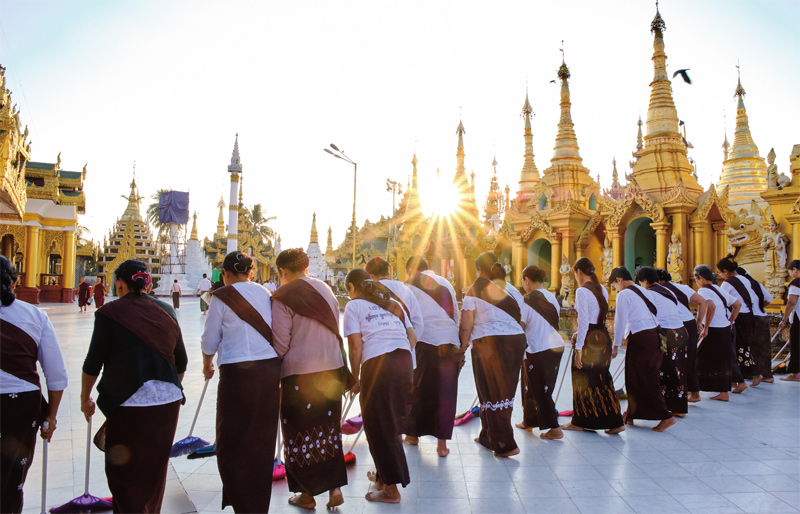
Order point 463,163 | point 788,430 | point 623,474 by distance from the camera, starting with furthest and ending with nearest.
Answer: point 463,163 → point 788,430 → point 623,474

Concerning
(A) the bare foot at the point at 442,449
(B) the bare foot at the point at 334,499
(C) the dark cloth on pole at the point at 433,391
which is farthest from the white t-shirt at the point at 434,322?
(B) the bare foot at the point at 334,499

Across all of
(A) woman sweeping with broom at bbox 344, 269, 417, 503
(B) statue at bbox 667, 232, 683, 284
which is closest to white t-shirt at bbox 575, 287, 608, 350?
(A) woman sweeping with broom at bbox 344, 269, 417, 503

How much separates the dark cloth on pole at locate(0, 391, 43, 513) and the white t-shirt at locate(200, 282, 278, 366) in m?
0.99

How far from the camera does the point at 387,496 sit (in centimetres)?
383

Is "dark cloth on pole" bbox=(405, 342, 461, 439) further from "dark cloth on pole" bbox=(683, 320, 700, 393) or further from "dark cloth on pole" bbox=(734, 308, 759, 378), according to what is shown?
"dark cloth on pole" bbox=(734, 308, 759, 378)

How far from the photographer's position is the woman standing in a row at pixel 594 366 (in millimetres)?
5516

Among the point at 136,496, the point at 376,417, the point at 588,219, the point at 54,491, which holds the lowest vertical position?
the point at 54,491

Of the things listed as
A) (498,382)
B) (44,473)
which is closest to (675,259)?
(498,382)

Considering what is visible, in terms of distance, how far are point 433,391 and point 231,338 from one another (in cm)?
223

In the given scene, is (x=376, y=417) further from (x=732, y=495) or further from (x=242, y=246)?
(x=242, y=246)

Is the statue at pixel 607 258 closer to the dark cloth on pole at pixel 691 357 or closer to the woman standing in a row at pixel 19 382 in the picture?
the dark cloth on pole at pixel 691 357

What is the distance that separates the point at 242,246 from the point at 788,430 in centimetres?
4559

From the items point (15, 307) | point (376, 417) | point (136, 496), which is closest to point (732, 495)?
point (376, 417)

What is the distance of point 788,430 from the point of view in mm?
5719
